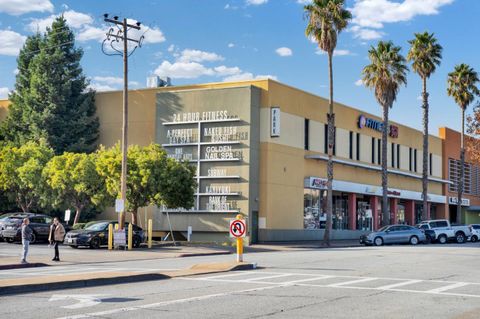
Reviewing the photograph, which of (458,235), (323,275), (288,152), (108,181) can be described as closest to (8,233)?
(108,181)

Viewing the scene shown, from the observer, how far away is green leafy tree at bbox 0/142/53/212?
41906 millimetres

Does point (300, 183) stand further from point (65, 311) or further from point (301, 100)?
point (65, 311)

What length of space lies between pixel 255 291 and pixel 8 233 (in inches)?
986

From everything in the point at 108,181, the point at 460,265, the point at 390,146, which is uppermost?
the point at 390,146

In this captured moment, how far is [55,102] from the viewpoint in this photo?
4931 cm

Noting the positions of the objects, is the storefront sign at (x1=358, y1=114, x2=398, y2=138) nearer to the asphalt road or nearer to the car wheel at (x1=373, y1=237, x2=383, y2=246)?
the car wheel at (x1=373, y1=237, x2=383, y2=246)

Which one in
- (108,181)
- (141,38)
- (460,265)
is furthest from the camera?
(108,181)

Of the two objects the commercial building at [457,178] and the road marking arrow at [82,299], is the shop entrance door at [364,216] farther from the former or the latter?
the road marking arrow at [82,299]

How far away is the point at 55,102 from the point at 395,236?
87.8 ft

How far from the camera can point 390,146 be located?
6225cm

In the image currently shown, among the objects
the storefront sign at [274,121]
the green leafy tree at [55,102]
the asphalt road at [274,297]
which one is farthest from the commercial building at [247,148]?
the asphalt road at [274,297]

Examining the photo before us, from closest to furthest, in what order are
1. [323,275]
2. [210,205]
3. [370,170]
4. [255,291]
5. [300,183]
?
[255,291]
[323,275]
[210,205]
[300,183]
[370,170]

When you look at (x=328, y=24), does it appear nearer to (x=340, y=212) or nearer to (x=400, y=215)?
(x=340, y=212)

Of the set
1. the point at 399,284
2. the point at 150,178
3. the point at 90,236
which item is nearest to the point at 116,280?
the point at 399,284
